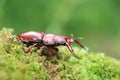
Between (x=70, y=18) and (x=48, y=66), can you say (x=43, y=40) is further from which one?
(x=70, y=18)

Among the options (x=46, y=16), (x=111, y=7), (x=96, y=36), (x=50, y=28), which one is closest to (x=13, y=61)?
(x=50, y=28)

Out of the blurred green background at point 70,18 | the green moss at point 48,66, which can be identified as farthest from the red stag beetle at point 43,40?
the blurred green background at point 70,18

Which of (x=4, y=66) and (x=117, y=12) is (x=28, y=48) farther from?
(x=117, y=12)

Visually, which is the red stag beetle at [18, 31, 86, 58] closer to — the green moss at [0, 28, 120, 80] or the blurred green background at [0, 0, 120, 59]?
the green moss at [0, 28, 120, 80]

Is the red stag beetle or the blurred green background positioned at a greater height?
the blurred green background

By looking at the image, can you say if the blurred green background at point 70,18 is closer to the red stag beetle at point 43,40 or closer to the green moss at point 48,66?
the green moss at point 48,66

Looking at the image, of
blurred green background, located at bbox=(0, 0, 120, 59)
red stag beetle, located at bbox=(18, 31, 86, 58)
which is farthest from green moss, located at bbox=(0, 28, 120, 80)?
blurred green background, located at bbox=(0, 0, 120, 59)
